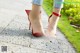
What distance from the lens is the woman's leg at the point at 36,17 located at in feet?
13.4

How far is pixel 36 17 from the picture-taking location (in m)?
4.20

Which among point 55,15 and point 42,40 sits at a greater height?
point 55,15

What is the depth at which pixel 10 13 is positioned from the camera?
5.09m

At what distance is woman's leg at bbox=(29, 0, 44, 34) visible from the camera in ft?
13.4

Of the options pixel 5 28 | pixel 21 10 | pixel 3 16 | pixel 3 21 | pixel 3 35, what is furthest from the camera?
pixel 21 10

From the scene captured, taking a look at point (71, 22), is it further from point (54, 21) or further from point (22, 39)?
point (22, 39)

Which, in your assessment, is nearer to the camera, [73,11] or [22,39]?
[22,39]

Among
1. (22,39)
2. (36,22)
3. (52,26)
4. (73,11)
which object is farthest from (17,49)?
(73,11)

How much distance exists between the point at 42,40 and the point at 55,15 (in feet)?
1.73

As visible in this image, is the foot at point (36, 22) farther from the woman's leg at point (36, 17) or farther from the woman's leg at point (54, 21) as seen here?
the woman's leg at point (54, 21)

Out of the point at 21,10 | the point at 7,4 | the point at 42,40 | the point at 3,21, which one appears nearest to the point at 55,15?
the point at 42,40

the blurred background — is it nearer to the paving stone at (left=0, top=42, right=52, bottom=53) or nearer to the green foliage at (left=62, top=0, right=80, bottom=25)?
the green foliage at (left=62, top=0, right=80, bottom=25)

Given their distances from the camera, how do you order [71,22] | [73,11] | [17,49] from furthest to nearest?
[73,11] < [71,22] < [17,49]

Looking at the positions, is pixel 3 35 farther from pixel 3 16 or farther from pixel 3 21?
pixel 3 16
